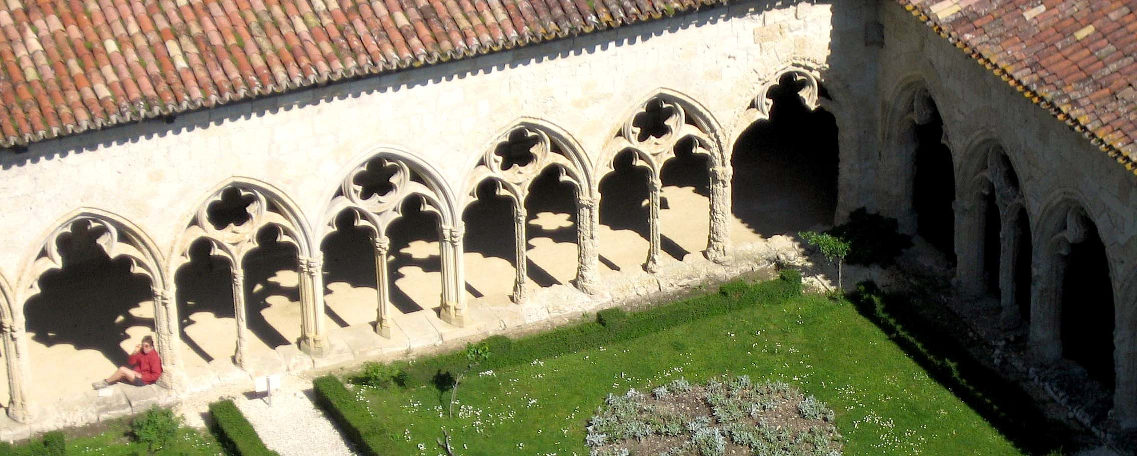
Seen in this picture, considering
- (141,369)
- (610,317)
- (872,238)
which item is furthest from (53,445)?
(872,238)

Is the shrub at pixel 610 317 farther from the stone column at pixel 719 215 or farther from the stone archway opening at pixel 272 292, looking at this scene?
the stone archway opening at pixel 272 292

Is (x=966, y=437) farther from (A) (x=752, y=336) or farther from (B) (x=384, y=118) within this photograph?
(B) (x=384, y=118)

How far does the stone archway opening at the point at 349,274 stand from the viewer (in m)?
45.0

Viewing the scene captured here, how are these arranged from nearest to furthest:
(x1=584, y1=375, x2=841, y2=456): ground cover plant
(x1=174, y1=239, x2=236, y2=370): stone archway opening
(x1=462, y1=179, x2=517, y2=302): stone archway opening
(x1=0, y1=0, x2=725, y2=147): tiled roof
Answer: (x1=0, y1=0, x2=725, y2=147): tiled roof < (x1=584, y1=375, x2=841, y2=456): ground cover plant < (x1=174, y1=239, x2=236, y2=370): stone archway opening < (x1=462, y1=179, x2=517, y2=302): stone archway opening

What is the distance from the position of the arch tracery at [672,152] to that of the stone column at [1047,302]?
21.3 ft

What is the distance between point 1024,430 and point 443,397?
387 inches

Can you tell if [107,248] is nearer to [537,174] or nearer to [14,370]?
[14,370]

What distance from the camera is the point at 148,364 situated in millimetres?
42000

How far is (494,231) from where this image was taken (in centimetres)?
4803

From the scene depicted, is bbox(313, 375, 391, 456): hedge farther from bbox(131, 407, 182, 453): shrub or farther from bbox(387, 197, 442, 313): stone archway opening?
bbox(387, 197, 442, 313): stone archway opening

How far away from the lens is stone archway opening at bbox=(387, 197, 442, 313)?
4544 cm

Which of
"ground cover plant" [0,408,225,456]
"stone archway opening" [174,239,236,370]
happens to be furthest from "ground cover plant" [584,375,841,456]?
"stone archway opening" [174,239,236,370]

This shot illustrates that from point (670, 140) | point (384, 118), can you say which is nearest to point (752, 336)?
point (670, 140)

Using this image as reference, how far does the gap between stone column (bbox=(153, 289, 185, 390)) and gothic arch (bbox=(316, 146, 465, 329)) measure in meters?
2.85
